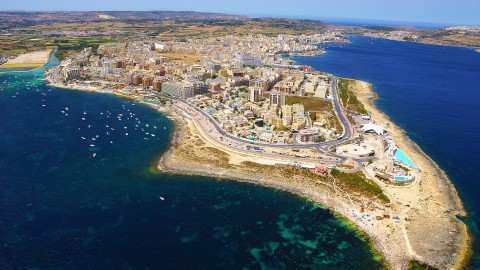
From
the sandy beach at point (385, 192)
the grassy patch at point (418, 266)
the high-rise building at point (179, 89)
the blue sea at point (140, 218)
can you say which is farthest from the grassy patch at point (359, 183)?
the high-rise building at point (179, 89)

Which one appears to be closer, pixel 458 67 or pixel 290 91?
pixel 290 91

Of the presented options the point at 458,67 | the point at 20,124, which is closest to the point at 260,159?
the point at 20,124

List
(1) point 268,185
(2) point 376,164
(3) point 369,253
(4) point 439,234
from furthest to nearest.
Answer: (2) point 376,164
(1) point 268,185
(4) point 439,234
(3) point 369,253

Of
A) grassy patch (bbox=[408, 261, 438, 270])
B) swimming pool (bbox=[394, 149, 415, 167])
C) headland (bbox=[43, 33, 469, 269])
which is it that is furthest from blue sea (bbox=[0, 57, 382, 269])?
swimming pool (bbox=[394, 149, 415, 167])

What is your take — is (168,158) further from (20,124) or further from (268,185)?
(20,124)

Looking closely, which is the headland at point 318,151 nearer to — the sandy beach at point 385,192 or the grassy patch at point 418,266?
the sandy beach at point 385,192

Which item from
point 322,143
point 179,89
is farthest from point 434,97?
point 179,89

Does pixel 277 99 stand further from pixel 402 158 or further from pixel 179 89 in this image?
pixel 402 158
